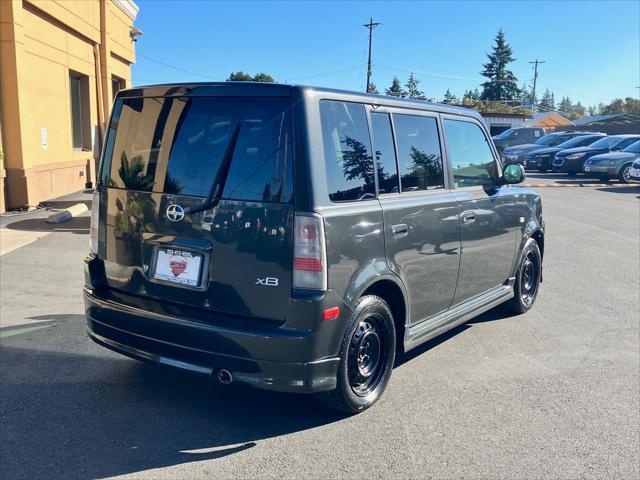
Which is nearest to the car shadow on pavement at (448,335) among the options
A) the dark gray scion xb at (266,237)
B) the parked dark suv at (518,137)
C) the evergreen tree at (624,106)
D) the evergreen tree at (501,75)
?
the dark gray scion xb at (266,237)

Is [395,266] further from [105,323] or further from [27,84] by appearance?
[27,84]

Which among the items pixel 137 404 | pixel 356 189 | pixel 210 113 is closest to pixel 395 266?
pixel 356 189

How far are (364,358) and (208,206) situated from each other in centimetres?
142

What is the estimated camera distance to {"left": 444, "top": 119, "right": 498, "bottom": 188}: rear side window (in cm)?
500

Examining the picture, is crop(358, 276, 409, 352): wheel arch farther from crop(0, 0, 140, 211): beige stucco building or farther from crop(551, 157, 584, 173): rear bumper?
crop(551, 157, 584, 173): rear bumper

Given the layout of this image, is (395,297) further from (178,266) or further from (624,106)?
(624,106)

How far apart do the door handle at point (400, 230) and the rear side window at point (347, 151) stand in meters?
0.26

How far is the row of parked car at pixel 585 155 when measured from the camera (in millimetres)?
21375

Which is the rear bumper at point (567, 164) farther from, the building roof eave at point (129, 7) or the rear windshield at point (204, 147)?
the rear windshield at point (204, 147)

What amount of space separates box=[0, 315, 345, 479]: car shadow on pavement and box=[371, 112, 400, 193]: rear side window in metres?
1.55

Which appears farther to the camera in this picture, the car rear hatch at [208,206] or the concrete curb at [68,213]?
the concrete curb at [68,213]

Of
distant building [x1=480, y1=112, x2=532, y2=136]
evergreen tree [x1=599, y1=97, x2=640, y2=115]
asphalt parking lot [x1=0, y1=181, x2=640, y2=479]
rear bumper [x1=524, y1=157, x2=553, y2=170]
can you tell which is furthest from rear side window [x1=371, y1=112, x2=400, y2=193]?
evergreen tree [x1=599, y1=97, x2=640, y2=115]

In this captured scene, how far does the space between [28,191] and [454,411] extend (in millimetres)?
11012

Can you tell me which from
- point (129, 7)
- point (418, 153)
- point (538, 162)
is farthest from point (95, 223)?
point (538, 162)
